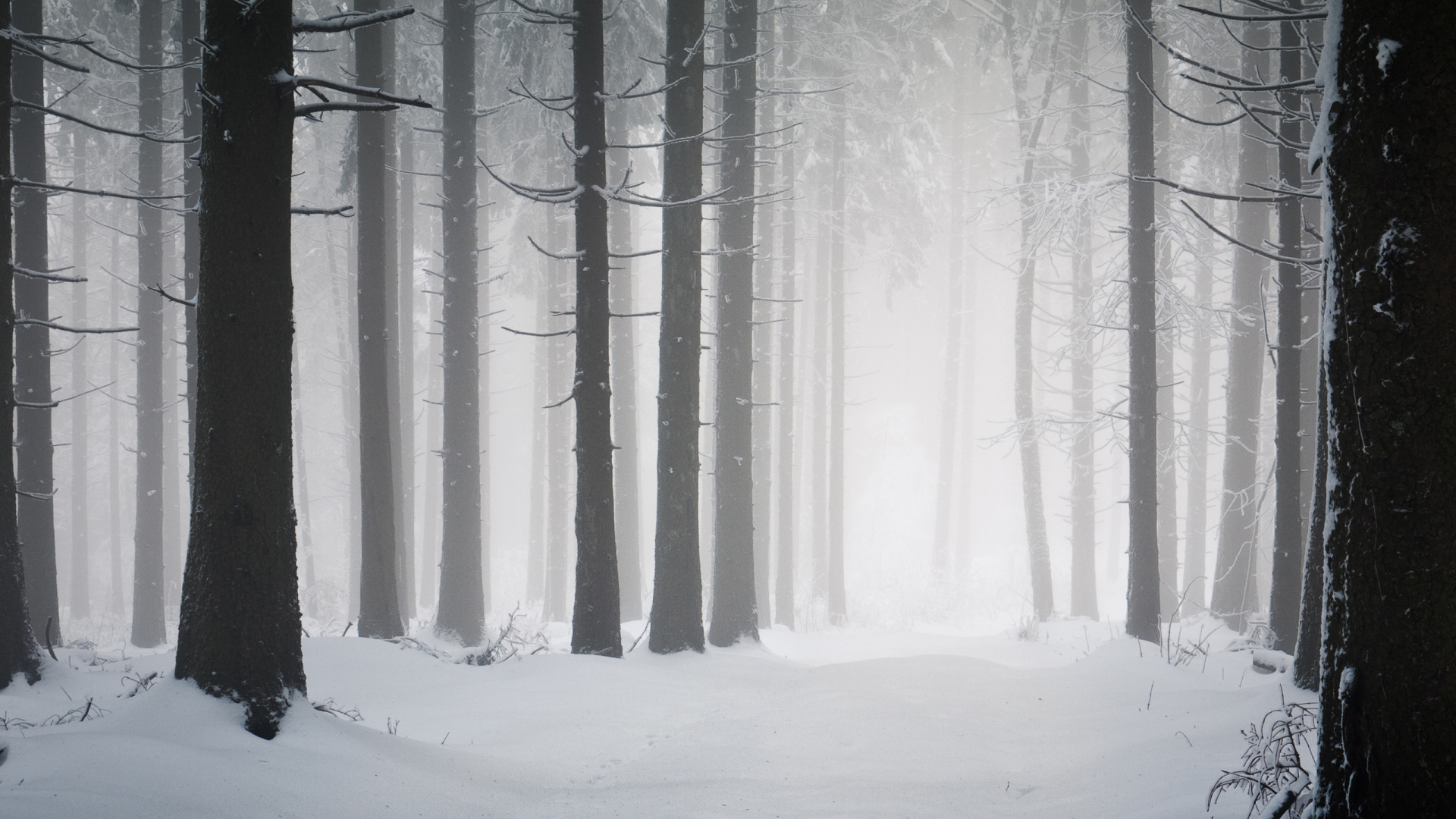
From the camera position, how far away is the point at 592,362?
7762 mm

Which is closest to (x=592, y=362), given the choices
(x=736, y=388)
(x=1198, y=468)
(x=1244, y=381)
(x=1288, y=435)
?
(x=736, y=388)

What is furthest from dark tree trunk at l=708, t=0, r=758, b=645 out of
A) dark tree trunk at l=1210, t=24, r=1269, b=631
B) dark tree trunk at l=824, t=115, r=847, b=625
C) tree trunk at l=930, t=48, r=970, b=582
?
tree trunk at l=930, t=48, r=970, b=582

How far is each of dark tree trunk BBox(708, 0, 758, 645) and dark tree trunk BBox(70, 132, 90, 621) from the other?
1789 cm

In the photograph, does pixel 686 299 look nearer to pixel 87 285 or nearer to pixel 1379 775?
pixel 1379 775

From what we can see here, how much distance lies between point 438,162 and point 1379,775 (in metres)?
19.6

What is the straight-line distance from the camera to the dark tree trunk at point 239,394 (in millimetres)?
4438

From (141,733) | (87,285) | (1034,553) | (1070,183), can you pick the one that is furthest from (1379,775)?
(87,285)

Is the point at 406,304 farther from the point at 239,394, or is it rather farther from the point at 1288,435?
the point at 1288,435

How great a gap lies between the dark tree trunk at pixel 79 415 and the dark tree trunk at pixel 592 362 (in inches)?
720

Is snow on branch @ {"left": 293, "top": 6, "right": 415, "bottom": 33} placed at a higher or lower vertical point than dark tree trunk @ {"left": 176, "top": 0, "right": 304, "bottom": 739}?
higher

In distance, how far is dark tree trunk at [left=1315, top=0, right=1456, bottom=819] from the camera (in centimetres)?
254

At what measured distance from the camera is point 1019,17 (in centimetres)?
1470

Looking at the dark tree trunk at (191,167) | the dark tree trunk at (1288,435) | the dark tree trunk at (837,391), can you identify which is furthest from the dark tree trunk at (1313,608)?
the dark tree trunk at (191,167)

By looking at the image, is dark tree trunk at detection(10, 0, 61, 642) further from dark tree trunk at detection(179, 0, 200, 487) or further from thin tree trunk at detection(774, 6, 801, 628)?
thin tree trunk at detection(774, 6, 801, 628)
